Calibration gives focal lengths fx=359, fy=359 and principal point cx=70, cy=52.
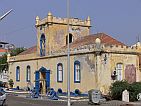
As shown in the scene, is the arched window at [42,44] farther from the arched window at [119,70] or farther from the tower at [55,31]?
the arched window at [119,70]

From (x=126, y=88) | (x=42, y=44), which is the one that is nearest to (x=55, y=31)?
(x=42, y=44)

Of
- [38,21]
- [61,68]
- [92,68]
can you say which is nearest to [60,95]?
[61,68]

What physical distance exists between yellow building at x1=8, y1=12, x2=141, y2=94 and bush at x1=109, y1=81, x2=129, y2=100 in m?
1.36

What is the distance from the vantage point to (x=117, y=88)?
33.6 m

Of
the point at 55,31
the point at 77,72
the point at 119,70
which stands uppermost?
the point at 55,31

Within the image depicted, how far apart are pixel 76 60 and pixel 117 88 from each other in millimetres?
6467

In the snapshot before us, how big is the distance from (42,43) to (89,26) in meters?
6.52

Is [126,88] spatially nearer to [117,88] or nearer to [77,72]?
[117,88]

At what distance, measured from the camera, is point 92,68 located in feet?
118

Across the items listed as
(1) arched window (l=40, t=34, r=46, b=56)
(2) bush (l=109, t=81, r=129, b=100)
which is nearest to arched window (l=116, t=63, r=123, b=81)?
(2) bush (l=109, t=81, r=129, b=100)

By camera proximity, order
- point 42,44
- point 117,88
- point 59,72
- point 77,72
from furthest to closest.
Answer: point 42,44 → point 59,72 → point 77,72 → point 117,88

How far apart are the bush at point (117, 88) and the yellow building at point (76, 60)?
1.36 m

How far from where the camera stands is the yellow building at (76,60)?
35.8 metres

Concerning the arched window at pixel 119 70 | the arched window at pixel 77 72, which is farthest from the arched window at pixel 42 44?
the arched window at pixel 119 70
